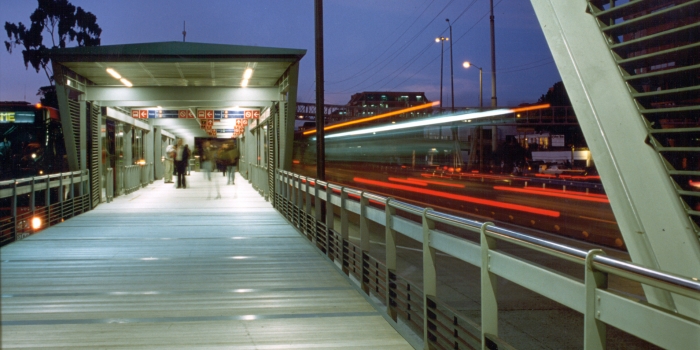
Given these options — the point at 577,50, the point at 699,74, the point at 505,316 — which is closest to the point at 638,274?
the point at 699,74

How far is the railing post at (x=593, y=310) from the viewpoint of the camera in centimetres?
293

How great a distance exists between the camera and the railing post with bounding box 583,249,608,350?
293 cm

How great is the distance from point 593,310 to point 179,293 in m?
5.97

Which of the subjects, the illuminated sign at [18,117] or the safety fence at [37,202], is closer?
the safety fence at [37,202]

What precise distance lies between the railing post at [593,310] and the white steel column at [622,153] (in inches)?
39.2

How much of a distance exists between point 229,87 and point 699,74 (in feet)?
60.0

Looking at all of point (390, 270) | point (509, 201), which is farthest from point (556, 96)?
point (390, 270)

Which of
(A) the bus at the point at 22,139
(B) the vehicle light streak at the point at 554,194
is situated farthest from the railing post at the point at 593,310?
(B) the vehicle light streak at the point at 554,194

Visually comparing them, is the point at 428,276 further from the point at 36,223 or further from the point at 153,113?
the point at 153,113

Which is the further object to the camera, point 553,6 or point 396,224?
point 396,224

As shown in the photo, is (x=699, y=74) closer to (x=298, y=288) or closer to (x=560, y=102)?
(x=298, y=288)

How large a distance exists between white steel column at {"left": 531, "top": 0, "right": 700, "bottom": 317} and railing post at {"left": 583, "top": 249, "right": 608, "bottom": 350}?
0.99 metres

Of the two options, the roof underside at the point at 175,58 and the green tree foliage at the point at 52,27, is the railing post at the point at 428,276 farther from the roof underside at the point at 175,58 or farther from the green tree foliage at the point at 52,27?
the green tree foliage at the point at 52,27

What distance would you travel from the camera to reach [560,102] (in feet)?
250
